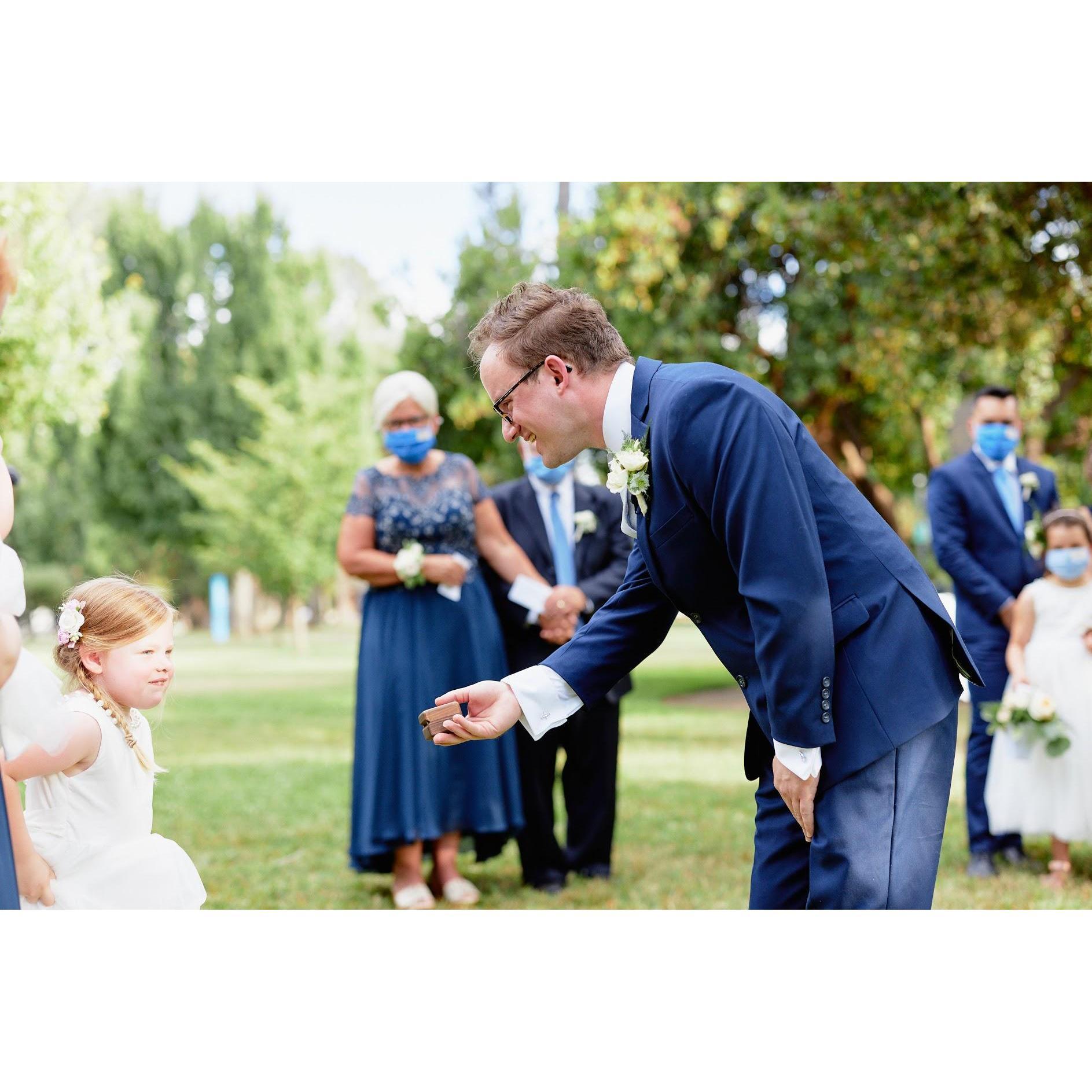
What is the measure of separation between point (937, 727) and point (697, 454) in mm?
848

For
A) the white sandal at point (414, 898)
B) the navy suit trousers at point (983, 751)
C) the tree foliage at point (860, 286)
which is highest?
the tree foliage at point (860, 286)

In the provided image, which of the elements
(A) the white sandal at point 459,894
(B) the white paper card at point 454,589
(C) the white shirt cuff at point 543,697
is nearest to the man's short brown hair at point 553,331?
(C) the white shirt cuff at point 543,697

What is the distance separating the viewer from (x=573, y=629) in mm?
6547

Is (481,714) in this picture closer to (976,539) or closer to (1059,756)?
(1059,756)

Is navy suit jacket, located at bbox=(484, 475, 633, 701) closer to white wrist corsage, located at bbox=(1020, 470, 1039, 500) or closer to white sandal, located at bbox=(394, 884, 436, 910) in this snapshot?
white sandal, located at bbox=(394, 884, 436, 910)

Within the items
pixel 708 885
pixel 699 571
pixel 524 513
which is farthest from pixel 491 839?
pixel 699 571

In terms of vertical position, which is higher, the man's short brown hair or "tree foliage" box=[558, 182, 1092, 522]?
"tree foliage" box=[558, 182, 1092, 522]

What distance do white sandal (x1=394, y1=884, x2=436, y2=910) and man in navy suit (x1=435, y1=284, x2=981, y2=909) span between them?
3.15m

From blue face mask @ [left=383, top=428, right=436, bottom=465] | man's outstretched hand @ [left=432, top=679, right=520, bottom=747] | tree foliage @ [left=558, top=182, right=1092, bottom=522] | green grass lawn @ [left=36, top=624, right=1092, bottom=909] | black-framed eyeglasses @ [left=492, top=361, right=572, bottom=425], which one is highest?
tree foliage @ [left=558, top=182, right=1092, bottom=522]

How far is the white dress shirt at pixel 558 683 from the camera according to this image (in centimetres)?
302

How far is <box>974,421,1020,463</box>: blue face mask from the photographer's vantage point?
7000mm

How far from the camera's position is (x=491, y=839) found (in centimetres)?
650

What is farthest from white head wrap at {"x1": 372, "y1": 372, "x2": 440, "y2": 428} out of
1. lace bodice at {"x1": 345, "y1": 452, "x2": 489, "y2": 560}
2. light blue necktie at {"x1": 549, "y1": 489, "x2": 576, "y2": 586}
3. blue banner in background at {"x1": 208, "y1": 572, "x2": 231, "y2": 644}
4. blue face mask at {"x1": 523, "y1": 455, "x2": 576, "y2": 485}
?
blue banner in background at {"x1": 208, "y1": 572, "x2": 231, "y2": 644}

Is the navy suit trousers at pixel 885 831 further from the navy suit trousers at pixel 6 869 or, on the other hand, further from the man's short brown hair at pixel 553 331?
the navy suit trousers at pixel 6 869
